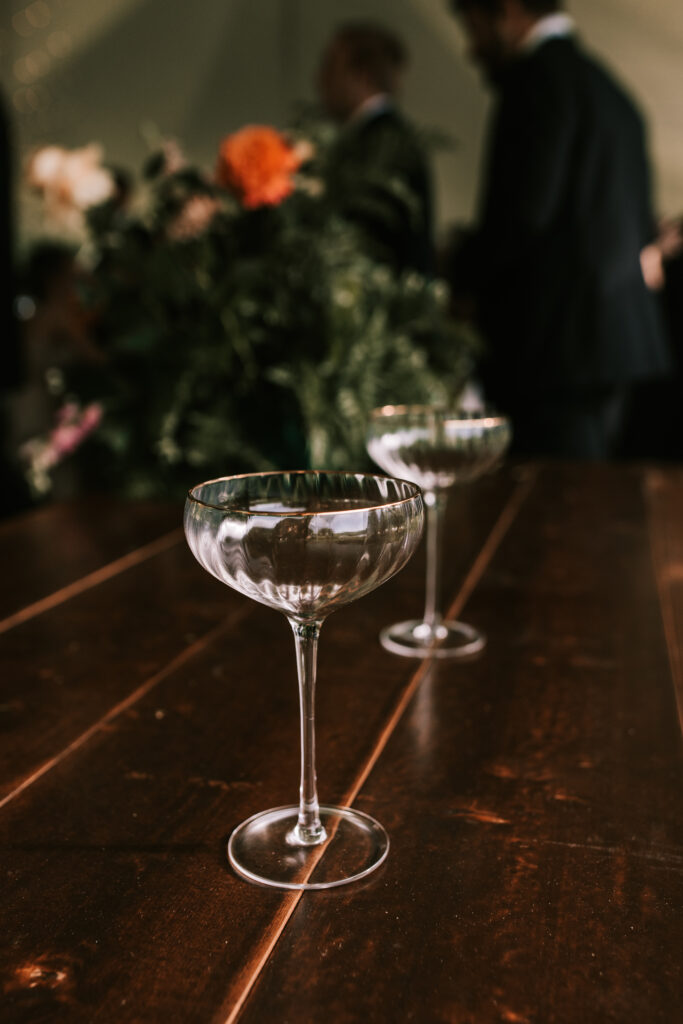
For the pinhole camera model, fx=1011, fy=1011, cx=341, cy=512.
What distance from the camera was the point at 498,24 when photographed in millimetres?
2359

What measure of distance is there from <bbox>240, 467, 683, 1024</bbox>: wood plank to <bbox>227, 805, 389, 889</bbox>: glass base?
0.01 metres

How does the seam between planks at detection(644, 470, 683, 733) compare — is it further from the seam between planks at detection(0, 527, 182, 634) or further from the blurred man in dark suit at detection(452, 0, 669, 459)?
the blurred man in dark suit at detection(452, 0, 669, 459)

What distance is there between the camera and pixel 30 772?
60 cm

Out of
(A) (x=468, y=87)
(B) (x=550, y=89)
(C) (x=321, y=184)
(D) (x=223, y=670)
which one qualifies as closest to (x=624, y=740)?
Result: (D) (x=223, y=670)

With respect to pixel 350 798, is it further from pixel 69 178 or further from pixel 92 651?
pixel 69 178

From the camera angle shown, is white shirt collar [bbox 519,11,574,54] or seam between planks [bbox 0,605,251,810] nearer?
seam between planks [bbox 0,605,251,810]

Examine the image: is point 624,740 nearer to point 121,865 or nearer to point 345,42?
point 121,865

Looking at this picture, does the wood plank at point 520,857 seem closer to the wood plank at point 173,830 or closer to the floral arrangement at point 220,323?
the wood plank at point 173,830

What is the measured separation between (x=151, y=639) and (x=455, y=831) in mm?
373

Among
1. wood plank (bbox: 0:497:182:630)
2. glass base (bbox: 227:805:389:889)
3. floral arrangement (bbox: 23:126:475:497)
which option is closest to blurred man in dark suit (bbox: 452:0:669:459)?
floral arrangement (bbox: 23:126:475:497)

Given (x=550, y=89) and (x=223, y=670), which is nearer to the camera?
(x=223, y=670)

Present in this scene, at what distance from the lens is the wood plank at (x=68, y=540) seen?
991 mm

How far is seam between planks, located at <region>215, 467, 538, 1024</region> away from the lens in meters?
0.41

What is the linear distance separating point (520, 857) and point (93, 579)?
0.61 metres
